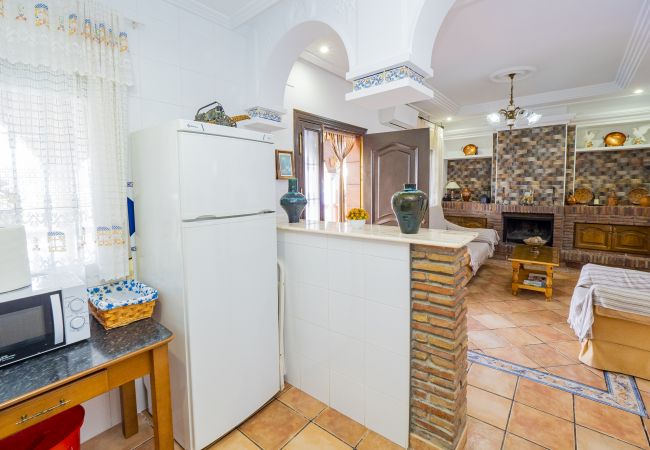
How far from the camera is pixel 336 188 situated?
396 centimetres

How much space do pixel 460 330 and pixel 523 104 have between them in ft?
16.5

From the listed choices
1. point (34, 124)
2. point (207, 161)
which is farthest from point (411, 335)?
point (34, 124)

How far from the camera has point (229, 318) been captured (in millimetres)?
1725

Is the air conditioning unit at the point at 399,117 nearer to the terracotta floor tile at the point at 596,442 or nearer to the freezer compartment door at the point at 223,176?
the freezer compartment door at the point at 223,176

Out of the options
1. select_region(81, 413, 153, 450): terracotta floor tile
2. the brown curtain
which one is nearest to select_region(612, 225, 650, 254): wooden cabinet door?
the brown curtain

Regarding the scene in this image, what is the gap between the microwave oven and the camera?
3.72 ft

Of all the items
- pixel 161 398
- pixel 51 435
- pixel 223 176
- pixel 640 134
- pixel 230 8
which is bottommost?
pixel 51 435

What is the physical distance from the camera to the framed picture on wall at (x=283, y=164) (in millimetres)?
2760

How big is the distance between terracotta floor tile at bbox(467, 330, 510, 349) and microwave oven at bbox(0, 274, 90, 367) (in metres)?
2.82

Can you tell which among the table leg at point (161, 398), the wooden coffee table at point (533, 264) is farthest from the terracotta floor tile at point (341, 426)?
the wooden coffee table at point (533, 264)

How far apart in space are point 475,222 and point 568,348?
382 cm

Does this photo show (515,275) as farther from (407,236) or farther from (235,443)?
(235,443)

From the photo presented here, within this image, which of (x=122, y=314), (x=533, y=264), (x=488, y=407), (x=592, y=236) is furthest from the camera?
(x=592, y=236)

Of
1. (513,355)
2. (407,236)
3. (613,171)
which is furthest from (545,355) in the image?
(613,171)
